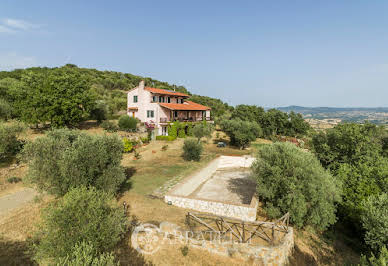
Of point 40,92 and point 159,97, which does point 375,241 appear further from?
point 40,92

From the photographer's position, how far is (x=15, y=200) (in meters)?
13.9

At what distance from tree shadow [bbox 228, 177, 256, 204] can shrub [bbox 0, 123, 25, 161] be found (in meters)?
22.1

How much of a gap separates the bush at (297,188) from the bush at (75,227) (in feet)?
34.6

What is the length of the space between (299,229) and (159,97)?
33474 millimetres

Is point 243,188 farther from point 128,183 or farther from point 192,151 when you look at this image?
point 128,183

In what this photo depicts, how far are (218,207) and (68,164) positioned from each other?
10234 mm

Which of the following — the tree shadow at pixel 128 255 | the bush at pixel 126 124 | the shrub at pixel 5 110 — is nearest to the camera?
the tree shadow at pixel 128 255

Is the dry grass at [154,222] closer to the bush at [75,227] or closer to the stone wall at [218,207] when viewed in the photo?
the stone wall at [218,207]

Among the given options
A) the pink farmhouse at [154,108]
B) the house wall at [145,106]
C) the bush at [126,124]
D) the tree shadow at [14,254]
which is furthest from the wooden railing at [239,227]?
the house wall at [145,106]

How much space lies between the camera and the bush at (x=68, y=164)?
12.0 meters

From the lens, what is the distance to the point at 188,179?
1792 cm

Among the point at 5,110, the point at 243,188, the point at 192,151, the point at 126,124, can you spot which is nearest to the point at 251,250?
the point at 243,188

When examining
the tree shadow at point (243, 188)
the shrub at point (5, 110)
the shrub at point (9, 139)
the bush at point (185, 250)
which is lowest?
the bush at point (185, 250)

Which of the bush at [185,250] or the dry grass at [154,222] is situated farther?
the bush at [185,250]
